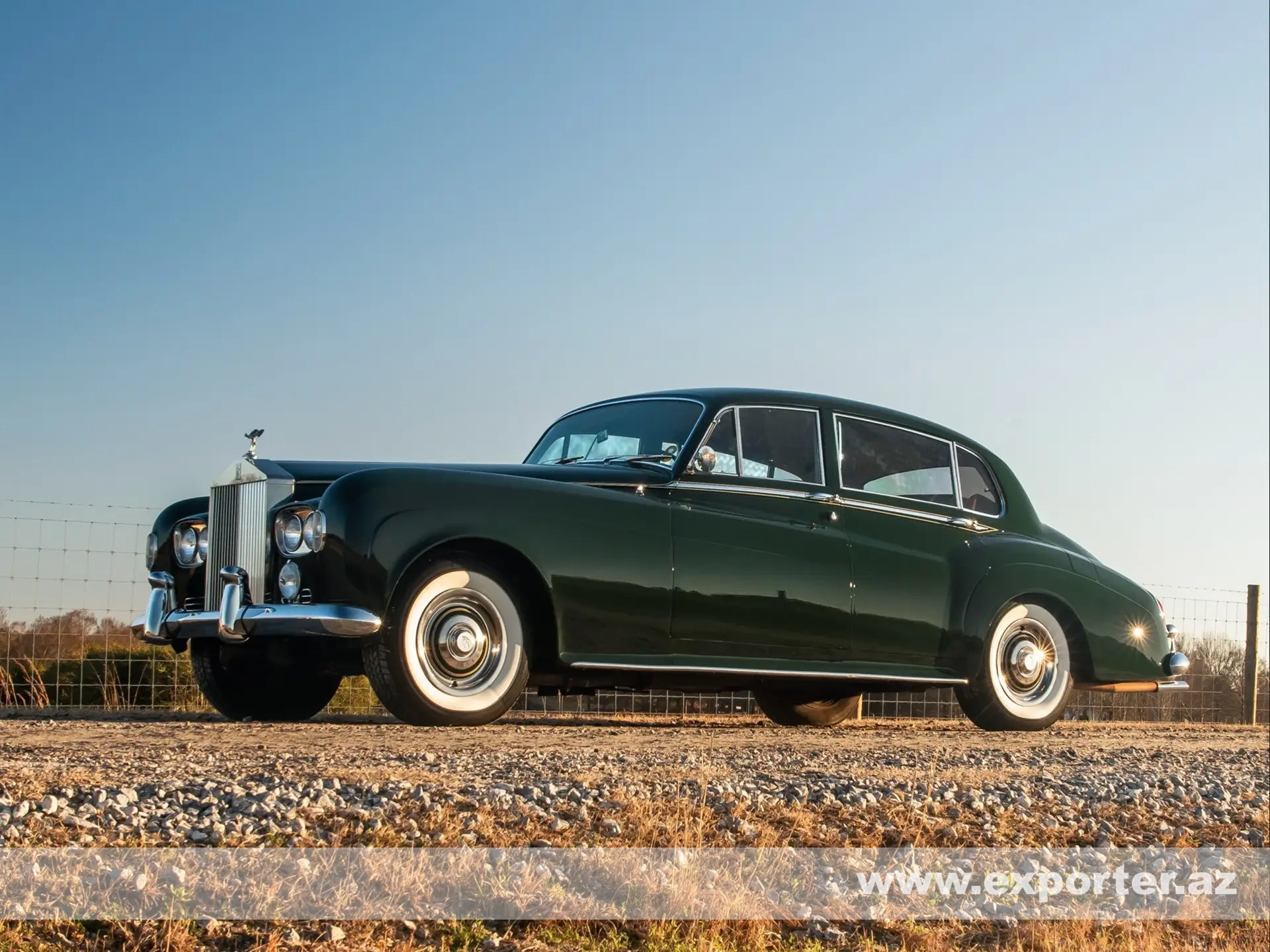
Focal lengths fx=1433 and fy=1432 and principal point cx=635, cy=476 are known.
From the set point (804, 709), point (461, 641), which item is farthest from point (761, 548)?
point (804, 709)

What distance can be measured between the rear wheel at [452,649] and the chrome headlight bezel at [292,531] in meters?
0.57

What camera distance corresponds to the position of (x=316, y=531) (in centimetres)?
659

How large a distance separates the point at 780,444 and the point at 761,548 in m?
0.70

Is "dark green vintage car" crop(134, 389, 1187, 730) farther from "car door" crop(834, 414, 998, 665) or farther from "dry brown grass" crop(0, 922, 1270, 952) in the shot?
"dry brown grass" crop(0, 922, 1270, 952)

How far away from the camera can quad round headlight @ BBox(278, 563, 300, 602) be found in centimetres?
667

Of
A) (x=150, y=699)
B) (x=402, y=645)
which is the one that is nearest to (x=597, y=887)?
(x=402, y=645)

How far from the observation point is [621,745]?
22.8 feet

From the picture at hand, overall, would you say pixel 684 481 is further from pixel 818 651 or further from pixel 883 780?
pixel 883 780

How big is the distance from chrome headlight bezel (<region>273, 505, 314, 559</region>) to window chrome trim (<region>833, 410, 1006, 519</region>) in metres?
3.18

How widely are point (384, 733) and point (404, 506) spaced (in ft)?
4.54

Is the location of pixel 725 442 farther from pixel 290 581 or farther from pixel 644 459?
pixel 290 581

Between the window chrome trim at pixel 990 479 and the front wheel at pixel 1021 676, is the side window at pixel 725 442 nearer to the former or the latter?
the window chrome trim at pixel 990 479

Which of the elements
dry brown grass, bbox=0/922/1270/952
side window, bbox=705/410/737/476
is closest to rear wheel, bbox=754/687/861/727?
side window, bbox=705/410/737/476

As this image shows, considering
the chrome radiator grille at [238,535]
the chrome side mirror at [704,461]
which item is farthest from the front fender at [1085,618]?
the chrome radiator grille at [238,535]
